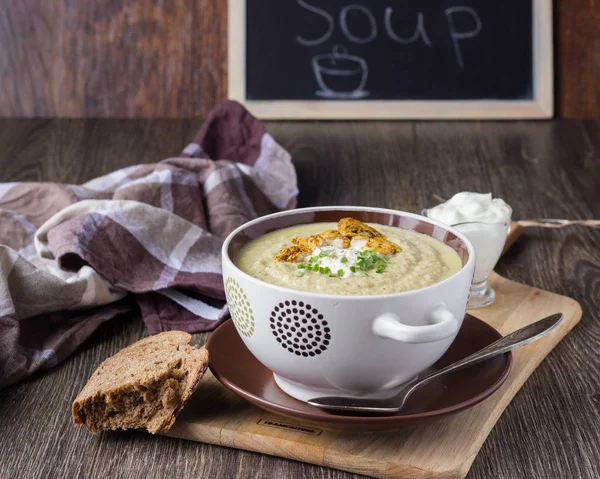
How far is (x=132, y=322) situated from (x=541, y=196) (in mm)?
1142

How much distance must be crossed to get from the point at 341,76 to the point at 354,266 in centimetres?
168

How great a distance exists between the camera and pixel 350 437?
1.07m

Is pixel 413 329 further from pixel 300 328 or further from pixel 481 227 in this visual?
pixel 481 227

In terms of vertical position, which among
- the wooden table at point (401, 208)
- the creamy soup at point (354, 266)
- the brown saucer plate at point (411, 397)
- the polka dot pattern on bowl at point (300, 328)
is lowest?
the wooden table at point (401, 208)

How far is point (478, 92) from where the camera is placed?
267 centimetres

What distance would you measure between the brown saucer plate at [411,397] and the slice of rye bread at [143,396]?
44 millimetres

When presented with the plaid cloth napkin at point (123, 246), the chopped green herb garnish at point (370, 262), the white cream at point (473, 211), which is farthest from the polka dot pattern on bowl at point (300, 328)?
the white cream at point (473, 211)

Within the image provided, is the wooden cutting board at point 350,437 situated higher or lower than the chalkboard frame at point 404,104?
lower

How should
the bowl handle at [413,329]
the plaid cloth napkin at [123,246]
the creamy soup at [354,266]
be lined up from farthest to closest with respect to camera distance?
the plaid cloth napkin at [123,246] → the creamy soup at [354,266] → the bowl handle at [413,329]

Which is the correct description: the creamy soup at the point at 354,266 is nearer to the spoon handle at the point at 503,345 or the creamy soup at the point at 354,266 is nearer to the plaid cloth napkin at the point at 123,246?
the spoon handle at the point at 503,345

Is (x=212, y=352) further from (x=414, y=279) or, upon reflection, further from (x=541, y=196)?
(x=541, y=196)

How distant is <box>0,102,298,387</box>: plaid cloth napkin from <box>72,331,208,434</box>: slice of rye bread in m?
0.24

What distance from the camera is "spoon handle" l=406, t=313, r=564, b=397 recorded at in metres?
1.12

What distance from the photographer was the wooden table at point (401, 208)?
106 cm
